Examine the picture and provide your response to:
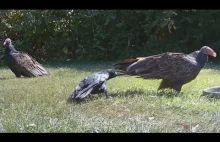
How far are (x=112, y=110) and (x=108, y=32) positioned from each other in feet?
24.0

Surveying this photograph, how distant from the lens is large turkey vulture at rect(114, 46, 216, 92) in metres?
5.05

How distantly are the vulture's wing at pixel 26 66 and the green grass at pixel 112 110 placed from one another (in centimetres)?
145

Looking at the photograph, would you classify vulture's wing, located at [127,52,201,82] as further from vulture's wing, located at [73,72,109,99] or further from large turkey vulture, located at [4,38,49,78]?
large turkey vulture, located at [4,38,49,78]

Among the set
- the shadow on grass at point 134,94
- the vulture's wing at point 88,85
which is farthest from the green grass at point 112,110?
the vulture's wing at point 88,85

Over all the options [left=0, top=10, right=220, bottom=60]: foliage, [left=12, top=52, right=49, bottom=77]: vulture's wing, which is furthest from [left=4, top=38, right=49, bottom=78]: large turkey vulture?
[left=0, top=10, right=220, bottom=60]: foliage

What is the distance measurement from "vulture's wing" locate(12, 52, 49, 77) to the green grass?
56.9 inches

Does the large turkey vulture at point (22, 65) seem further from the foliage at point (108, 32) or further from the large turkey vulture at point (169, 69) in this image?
the foliage at point (108, 32)

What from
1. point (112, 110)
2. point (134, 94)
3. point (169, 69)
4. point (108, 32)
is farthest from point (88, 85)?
point (108, 32)

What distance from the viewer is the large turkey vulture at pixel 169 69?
199 inches

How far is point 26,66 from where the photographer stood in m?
7.53
